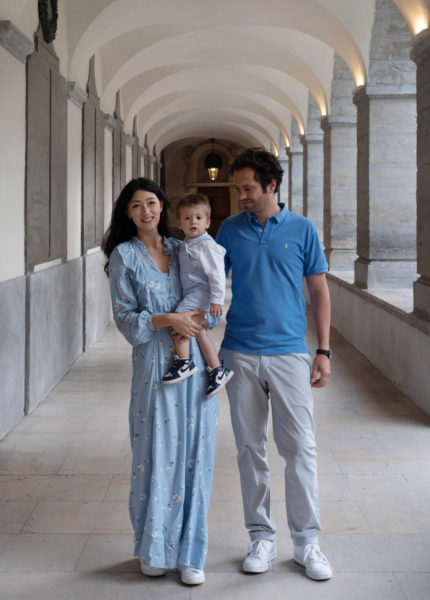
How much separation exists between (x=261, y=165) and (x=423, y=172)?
3723 millimetres

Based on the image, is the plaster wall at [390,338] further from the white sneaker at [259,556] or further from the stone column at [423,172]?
the white sneaker at [259,556]

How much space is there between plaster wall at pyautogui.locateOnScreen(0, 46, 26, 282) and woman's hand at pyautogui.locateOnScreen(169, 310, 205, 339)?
2.91 m

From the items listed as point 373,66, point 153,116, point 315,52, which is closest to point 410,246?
point 373,66

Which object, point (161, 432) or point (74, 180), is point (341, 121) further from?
point (161, 432)

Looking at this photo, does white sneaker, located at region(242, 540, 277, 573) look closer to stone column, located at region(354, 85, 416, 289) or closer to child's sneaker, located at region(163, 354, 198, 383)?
child's sneaker, located at region(163, 354, 198, 383)

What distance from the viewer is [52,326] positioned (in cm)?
727

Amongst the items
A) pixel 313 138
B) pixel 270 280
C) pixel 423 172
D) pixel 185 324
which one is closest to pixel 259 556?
pixel 185 324

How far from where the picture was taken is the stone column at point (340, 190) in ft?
39.1

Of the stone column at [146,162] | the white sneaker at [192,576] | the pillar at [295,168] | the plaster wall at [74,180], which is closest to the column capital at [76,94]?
the plaster wall at [74,180]

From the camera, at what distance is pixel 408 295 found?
328 inches

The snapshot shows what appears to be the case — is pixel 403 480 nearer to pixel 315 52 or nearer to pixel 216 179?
pixel 315 52

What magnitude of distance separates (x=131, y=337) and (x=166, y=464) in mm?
553

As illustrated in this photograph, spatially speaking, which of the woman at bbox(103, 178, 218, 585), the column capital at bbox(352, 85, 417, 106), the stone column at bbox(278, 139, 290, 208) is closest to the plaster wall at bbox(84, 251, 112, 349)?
the column capital at bbox(352, 85, 417, 106)

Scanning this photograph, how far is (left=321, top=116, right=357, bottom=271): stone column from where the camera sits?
469 inches
